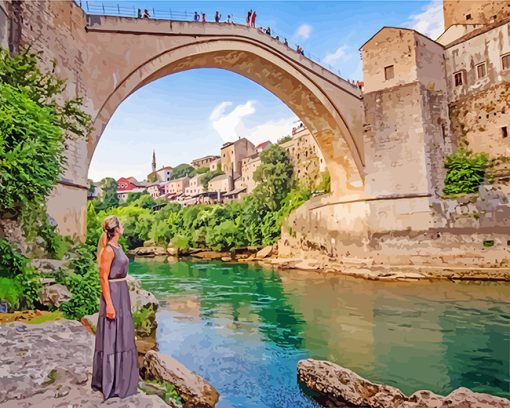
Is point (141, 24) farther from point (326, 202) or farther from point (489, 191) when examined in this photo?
point (489, 191)

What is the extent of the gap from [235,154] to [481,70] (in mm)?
42062

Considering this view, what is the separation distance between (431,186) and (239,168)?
41052 millimetres

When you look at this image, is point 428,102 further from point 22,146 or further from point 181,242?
point 181,242

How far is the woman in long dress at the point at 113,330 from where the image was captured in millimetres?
3053

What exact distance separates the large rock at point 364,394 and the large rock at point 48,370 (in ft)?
8.99

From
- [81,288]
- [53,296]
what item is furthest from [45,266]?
[53,296]

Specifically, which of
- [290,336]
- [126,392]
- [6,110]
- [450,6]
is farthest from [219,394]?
[450,6]

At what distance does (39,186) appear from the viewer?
554 centimetres

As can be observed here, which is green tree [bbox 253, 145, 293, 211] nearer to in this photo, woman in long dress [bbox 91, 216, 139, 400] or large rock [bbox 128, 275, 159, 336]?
large rock [bbox 128, 275, 159, 336]

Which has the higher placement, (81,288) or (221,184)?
(221,184)

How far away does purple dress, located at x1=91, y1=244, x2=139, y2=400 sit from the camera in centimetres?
305

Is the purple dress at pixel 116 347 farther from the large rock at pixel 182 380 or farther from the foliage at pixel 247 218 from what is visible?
the foliage at pixel 247 218

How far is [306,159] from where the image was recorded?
32.2m

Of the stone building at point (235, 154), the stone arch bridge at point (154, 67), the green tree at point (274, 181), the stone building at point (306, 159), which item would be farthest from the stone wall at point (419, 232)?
the stone building at point (235, 154)
